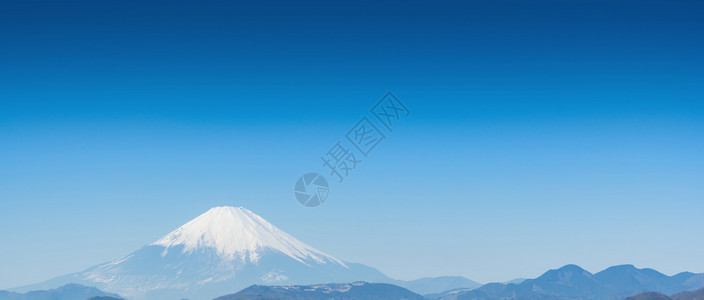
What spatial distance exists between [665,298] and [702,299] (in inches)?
657

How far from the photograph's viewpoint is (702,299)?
7776 inches

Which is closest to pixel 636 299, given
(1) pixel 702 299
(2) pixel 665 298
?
(2) pixel 665 298

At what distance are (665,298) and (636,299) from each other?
7236 millimetres

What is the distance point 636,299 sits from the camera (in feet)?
623

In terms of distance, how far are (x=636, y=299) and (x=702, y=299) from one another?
22.5 m

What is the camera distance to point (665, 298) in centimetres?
18862

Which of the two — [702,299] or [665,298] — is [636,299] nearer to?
[665,298]
